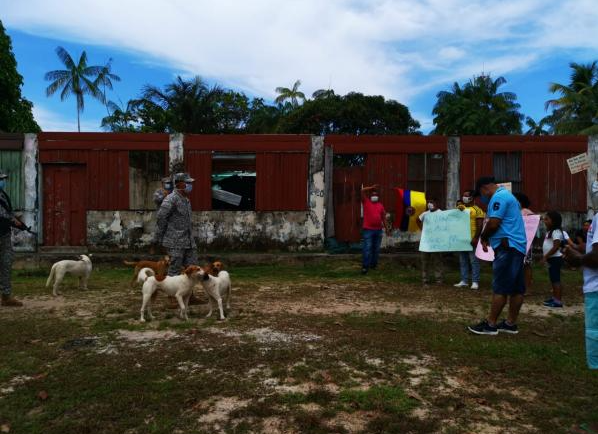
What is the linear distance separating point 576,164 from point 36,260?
37.8ft

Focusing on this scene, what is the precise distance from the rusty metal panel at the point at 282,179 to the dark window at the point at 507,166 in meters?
4.67

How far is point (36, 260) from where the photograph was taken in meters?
10.2

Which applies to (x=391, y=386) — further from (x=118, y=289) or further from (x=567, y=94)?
(x=567, y=94)

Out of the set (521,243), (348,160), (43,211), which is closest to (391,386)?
(521,243)

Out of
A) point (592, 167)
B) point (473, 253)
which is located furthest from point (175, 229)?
point (592, 167)

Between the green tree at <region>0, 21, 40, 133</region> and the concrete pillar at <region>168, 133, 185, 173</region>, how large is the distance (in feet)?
35.6

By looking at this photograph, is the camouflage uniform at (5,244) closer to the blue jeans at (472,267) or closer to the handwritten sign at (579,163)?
the blue jeans at (472,267)

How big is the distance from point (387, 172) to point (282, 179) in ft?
8.41

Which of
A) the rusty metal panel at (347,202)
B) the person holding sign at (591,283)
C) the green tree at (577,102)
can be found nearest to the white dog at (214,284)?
the person holding sign at (591,283)

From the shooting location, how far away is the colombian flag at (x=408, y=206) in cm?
1046

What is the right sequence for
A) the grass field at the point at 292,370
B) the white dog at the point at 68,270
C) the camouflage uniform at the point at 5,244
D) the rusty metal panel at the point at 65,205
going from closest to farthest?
1. the grass field at the point at 292,370
2. the camouflage uniform at the point at 5,244
3. the white dog at the point at 68,270
4. the rusty metal panel at the point at 65,205

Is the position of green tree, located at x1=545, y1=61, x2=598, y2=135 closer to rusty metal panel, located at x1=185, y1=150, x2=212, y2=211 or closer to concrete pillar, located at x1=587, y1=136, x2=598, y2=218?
concrete pillar, located at x1=587, y1=136, x2=598, y2=218

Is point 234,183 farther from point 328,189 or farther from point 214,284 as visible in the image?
point 214,284

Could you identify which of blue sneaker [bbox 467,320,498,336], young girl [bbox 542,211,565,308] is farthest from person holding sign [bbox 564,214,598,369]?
young girl [bbox 542,211,565,308]
